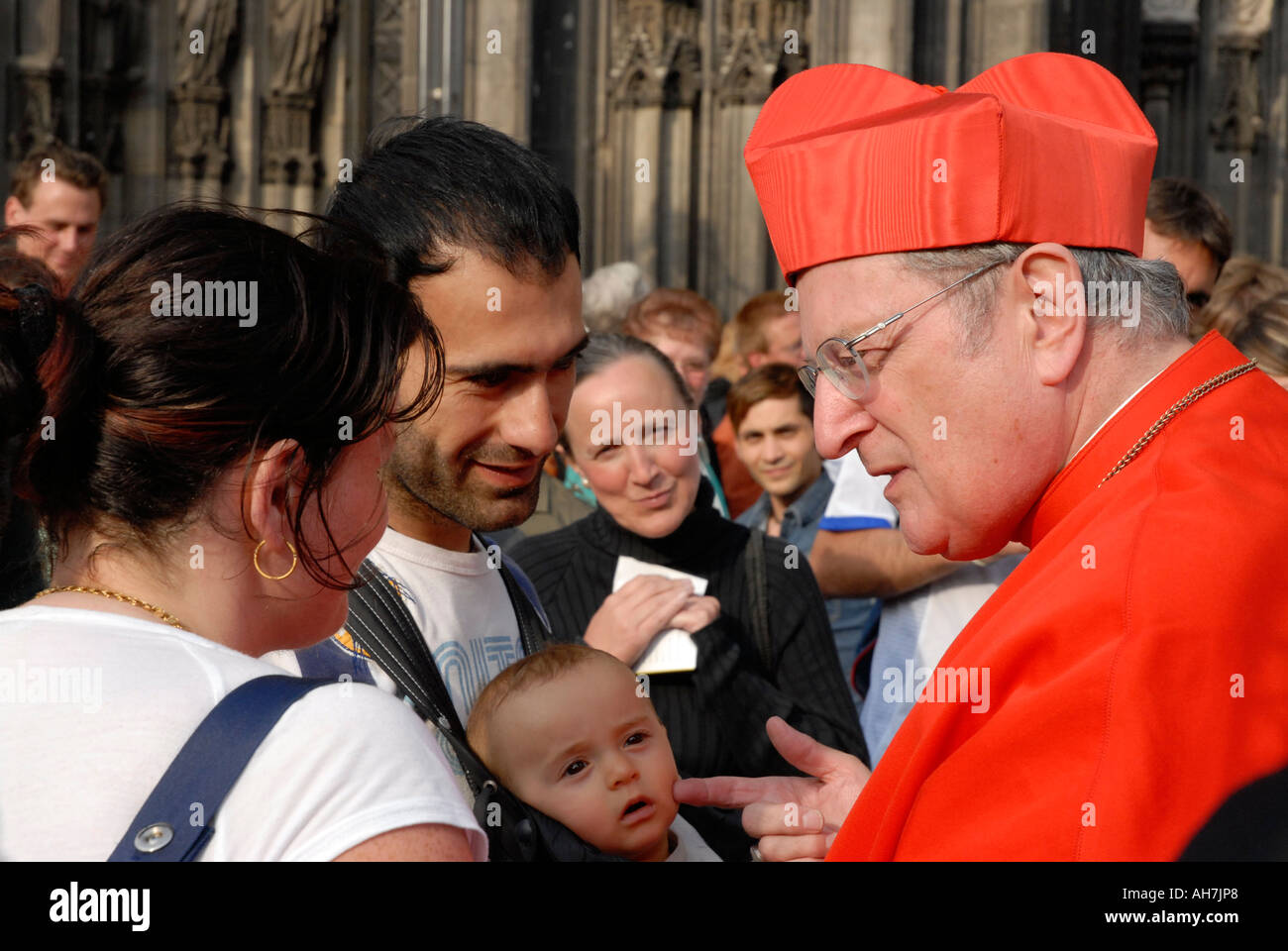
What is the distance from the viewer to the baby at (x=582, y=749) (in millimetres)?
2344

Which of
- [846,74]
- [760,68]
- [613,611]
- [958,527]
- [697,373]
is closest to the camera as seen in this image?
[958,527]

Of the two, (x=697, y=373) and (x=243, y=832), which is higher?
(x=243, y=832)

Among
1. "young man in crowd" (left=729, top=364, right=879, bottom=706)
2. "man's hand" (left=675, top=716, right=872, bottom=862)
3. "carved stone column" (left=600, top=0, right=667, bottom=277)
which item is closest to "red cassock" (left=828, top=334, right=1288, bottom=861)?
"man's hand" (left=675, top=716, right=872, bottom=862)

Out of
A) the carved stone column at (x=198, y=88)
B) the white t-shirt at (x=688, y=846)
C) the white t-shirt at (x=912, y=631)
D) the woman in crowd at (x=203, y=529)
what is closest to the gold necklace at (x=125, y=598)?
the woman in crowd at (x=203, y=529)

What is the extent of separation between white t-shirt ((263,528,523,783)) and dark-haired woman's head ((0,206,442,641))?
2.34 ft

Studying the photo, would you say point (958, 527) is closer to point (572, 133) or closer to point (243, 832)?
point (243, 832)

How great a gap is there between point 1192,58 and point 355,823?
16.5 meters

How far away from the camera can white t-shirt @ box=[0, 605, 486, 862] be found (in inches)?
49.6

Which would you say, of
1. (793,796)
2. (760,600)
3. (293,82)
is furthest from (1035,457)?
(293,82)

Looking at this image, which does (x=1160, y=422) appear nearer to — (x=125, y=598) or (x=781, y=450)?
(x=125, y=598)

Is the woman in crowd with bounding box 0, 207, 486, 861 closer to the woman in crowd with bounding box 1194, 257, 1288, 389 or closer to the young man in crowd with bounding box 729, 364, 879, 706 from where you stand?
the woman in crowd with bounding box 1194, 257, 1288, 389

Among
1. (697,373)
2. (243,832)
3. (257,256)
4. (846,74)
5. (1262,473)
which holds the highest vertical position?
(846,74)

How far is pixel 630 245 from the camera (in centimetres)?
1186

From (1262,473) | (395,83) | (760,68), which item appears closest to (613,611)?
(1262,473)
